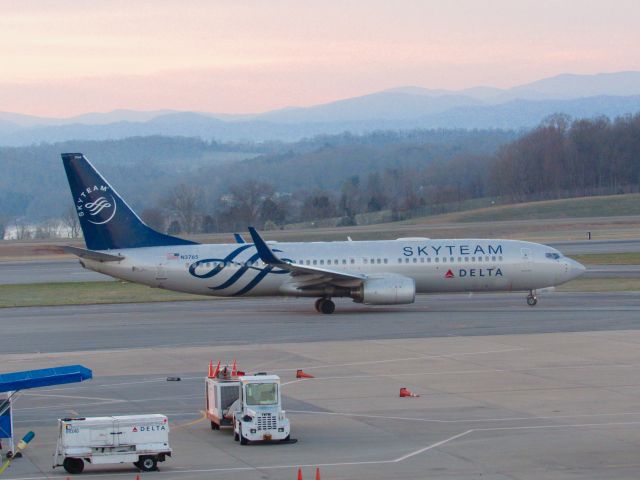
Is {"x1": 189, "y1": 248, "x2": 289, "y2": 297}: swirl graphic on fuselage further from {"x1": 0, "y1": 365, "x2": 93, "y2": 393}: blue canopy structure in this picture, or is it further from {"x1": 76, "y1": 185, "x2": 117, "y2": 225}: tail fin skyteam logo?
{"x1": 0, "y1": 365, "x2": 93, "y2": 393}: blue canopy structure

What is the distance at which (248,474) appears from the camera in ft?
69.8

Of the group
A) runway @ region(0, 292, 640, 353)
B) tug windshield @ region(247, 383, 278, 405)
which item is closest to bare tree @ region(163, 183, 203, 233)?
runway @ region(0, 292, 640, 353)

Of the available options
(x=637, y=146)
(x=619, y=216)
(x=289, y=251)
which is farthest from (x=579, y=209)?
(x=289, y=251)

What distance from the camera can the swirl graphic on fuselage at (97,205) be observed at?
49.2 meters

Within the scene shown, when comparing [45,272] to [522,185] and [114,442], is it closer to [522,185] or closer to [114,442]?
[114,442]

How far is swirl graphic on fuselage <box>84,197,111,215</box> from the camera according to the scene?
162 ft

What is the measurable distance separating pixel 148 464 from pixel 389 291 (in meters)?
27.1

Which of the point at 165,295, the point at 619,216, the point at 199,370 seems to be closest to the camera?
the point at 199,370

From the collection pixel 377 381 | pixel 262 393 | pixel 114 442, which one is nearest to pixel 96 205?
pixel 377 381

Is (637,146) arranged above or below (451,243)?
above

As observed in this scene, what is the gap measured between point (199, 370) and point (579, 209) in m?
97.0

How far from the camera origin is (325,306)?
49.7 metres

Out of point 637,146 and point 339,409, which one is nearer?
point 339,409

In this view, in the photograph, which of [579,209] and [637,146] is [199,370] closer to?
[579,209]
